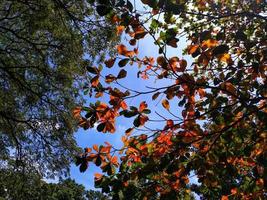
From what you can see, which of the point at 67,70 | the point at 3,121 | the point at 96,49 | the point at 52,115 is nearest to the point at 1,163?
the point at 3,121

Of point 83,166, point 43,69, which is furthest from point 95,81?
point 43,69

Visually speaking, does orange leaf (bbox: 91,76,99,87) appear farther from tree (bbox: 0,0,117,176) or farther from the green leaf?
tree (bbox: 0,0,117,176)

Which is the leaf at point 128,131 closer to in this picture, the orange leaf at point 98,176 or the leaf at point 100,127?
the leaf at point 100,127

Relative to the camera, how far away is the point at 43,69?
11.7 metres

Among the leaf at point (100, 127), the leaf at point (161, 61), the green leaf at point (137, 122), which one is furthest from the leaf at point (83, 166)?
the leaf at point (161, 61)

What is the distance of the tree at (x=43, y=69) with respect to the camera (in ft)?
36.1

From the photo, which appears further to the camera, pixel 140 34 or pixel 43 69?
pixel 43 69

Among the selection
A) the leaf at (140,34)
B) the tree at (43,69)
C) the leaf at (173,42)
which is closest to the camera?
the leaf at (173,42)

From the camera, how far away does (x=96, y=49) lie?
Answer: 11508 mm

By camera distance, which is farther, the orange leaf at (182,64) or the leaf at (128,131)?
the leaf at (128,131)

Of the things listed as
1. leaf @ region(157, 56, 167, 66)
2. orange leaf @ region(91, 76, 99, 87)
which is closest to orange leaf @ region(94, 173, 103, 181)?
orange leaf @ region(91, 76, 99, 87)

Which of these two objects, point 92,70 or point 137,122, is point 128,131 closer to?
point 137,122

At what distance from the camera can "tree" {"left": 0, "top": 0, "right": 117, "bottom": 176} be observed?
11008 millimetres

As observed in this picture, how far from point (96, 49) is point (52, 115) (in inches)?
95.5
